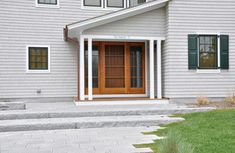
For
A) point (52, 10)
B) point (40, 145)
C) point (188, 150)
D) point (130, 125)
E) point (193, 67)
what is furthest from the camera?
point (52, 10)

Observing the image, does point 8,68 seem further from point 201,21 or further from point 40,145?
point 201,21

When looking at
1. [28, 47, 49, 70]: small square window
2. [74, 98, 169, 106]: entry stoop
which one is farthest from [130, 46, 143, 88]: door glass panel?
[28, 47, 49, 70]: small square window

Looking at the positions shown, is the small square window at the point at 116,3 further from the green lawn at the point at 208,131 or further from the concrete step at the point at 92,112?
the green lawn at the point at 208,131

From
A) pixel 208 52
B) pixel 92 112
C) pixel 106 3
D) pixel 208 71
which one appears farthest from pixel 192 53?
pixel 92 112

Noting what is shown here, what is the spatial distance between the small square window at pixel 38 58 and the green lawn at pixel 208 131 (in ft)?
19.1

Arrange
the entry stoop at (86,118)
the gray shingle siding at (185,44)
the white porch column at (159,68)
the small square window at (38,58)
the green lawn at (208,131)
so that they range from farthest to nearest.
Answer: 1. the small square window at (38,58)
2. the white porch column at (159,68)
3. the gray shingle siding at (185,44)
4. the entry stoop at (86,118)
5. the green lawn at (208,131)

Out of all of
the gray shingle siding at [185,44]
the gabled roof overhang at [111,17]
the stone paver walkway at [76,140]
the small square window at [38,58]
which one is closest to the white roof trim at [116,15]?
the gabled roof overhang at [111,17]

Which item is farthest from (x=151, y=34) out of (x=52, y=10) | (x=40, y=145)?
(x=40, y=145)

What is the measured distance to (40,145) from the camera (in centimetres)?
582

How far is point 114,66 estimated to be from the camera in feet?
39.6

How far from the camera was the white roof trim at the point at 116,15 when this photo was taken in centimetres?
1003

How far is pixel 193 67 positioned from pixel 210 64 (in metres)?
0.70

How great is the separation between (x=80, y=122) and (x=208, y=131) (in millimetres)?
3106

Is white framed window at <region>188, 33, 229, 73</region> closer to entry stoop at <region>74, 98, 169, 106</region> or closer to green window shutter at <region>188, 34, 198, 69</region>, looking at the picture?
→ green window shutter at <region>188, 34, 198, 69</region>
